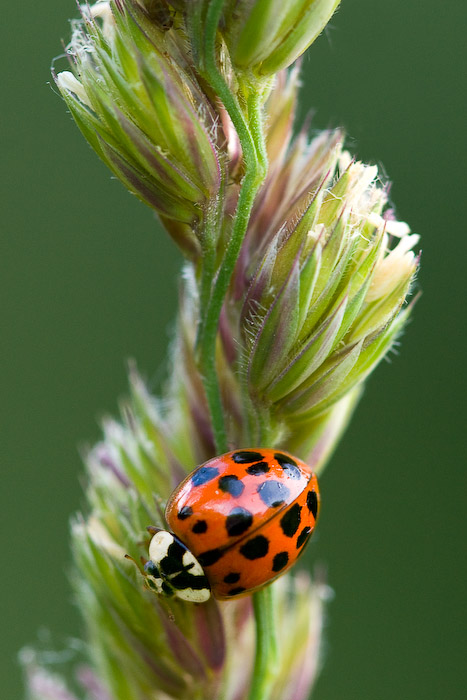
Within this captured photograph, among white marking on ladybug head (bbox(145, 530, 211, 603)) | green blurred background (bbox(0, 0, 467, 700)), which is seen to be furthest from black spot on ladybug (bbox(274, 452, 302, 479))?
green blurred background (bbox(0, 0, 467, 700))

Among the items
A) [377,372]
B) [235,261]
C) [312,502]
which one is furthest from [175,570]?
[377,372]

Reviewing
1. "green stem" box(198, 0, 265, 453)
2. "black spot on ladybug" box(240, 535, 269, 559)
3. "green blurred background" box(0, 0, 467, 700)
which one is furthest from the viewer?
"green blurred background" box(0, 0, 467, 700)

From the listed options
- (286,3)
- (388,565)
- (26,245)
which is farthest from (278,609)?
(26,245)

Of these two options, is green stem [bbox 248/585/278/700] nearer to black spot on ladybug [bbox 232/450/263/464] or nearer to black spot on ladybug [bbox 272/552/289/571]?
black spot on ladybug [bbox 272/552/289/571]

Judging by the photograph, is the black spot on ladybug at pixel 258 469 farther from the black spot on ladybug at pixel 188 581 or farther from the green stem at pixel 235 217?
the black spot on ladybug at pixel 188 581

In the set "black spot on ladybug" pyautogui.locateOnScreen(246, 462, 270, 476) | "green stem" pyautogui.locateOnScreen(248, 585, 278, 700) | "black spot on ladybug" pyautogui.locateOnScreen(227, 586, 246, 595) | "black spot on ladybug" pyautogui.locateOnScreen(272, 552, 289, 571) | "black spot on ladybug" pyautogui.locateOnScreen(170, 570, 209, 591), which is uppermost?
"black spot on ladybug" pyautogui.locateOnScreen(246, 462, 270, 476)

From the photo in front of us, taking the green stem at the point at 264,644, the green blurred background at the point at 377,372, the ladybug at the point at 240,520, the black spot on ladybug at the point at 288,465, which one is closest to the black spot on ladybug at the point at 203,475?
the ladybug at the point at 240,520

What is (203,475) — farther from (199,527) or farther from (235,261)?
(235,261)
